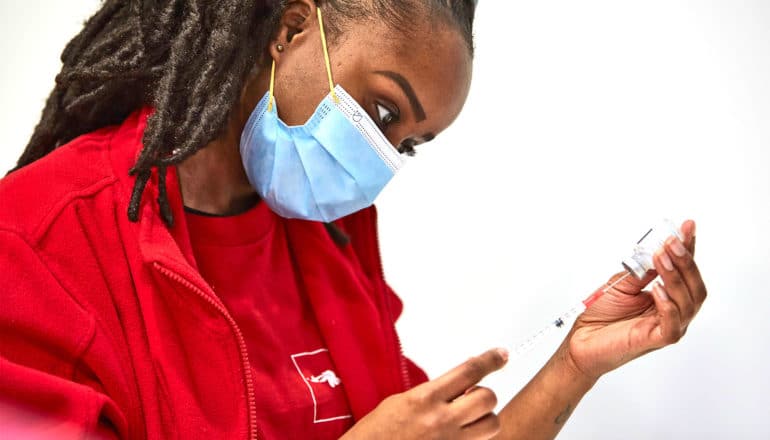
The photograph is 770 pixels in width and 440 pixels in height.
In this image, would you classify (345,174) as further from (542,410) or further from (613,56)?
(613,56)

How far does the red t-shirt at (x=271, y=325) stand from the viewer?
3.70 feet

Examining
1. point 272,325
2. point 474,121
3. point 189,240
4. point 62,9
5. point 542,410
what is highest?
point 62,9

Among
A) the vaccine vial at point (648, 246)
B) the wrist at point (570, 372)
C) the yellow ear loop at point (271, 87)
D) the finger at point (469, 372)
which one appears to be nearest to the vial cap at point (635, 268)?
the vaccine vial at point (648, 246)

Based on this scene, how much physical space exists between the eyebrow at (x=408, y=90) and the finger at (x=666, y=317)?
1.32 ft

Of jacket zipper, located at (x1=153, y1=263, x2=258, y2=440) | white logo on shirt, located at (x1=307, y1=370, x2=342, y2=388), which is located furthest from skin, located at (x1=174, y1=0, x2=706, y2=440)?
white logo on shirt, located at (x1=307, y1=370, x2=342, y2=388)

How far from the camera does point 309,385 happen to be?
47.3 inches

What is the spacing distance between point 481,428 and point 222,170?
51cm

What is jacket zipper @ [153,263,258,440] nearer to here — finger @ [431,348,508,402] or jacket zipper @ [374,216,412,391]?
finger @ [431,348,508,402]

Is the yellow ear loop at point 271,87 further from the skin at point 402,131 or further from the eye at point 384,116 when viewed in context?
the eye at point 384,116

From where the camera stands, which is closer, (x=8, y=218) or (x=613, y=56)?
(x=8, y=218)

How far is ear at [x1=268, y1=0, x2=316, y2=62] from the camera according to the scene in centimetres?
109

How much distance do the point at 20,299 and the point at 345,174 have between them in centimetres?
46

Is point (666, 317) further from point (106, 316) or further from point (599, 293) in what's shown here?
point (106, 316)

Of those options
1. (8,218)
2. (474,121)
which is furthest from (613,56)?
(8,218)
